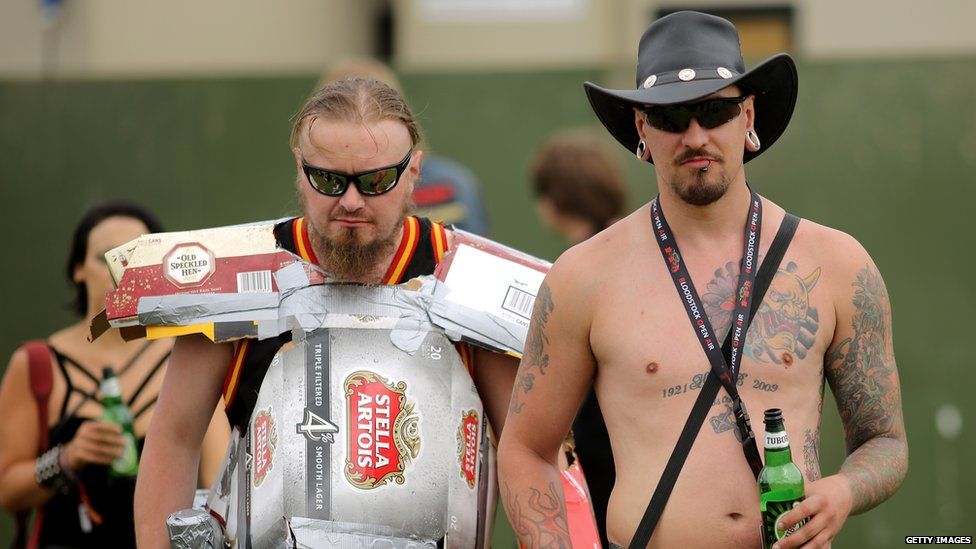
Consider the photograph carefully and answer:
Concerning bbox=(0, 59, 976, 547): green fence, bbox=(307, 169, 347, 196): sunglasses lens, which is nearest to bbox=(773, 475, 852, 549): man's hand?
bbox=(307, 169, 347, 196): sunglasses lens

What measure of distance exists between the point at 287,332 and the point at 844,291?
1525mm

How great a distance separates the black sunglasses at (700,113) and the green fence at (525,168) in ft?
15.2

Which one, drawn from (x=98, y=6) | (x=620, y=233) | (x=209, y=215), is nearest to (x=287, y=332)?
(x=620, y=233)

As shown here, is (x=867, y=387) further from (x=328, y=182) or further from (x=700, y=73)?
(x=328, y=182)

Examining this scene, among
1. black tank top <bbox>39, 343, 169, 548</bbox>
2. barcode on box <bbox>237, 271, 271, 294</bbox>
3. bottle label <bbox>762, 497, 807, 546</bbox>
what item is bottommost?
black tank top <bbox>39, 343, 169, 548</bbox>

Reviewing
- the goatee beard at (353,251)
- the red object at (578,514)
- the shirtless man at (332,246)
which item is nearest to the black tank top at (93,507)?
the shirtless man at (332,246)

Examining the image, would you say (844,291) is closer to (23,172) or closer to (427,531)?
(427,531)

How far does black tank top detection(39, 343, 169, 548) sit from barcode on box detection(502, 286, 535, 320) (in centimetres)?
199

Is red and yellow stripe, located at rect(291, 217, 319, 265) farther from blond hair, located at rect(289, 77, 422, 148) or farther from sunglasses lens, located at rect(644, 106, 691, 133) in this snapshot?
sunglasses lens, located at rect(644, 106, 691, 133)

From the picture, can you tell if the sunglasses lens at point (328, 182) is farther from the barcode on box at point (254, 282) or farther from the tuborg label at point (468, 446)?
the tuborg label at point (468, 446)

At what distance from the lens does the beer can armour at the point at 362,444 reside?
12.5 ft

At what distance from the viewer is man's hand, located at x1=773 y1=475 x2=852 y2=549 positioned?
324cm

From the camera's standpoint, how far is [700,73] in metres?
3.58

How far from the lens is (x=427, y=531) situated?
12.6 ft
